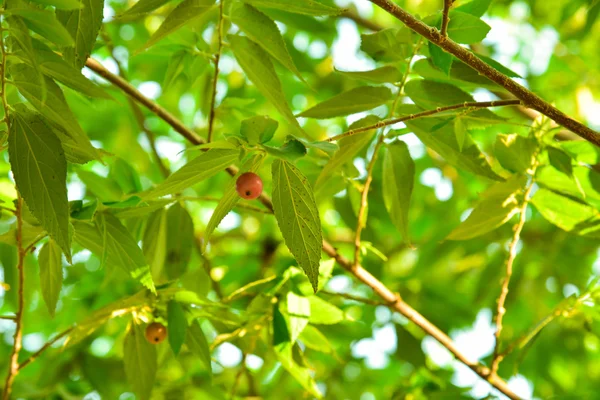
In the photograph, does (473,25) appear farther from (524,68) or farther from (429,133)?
(524,68)

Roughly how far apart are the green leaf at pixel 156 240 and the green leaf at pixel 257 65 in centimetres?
39

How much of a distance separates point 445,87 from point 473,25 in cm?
14

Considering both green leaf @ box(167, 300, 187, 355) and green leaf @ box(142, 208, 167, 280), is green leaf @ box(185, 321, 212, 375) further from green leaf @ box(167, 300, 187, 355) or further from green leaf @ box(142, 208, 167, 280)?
green leaf @ box(142, 208, 167, 280)

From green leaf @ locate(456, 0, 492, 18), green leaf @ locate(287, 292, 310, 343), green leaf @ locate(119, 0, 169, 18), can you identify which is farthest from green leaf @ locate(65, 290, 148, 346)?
green leaf @ locate(456, 0, 492, 18)

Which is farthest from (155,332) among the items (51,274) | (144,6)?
(144,6)

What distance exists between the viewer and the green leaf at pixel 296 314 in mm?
1213

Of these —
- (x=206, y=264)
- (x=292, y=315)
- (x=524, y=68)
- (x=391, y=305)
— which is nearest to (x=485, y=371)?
(x=391, y=305)

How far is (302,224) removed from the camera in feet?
2.82

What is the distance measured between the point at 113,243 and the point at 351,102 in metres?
0.42

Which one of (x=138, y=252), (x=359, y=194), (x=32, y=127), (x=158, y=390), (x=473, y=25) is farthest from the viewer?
(x=158, y=390)

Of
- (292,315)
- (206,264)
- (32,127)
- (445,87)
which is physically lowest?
(206,264)

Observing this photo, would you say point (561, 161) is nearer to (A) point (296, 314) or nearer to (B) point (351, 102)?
(B) point (351, 102)

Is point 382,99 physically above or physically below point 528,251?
above

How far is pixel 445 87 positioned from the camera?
1.08m
